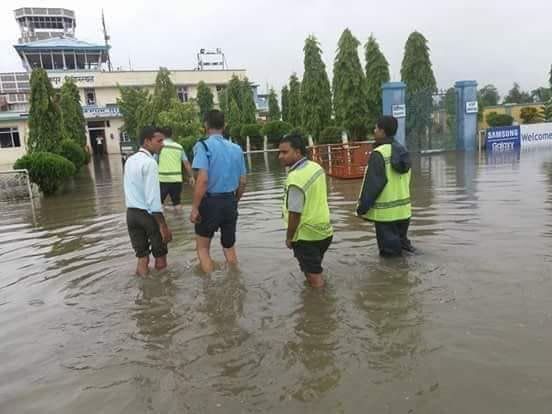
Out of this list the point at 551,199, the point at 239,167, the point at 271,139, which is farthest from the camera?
the point at 271,139

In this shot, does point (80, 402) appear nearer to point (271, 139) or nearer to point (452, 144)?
point (452, 144)

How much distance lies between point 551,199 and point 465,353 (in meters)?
6.61

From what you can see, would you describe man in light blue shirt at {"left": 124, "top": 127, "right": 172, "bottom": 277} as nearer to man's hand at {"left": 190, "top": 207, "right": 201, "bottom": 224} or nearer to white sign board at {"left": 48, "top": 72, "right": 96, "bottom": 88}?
man's hand at {"left": 190, "top": 207, "right": 201, "bottom": 224}

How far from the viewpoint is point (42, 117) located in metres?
17.9

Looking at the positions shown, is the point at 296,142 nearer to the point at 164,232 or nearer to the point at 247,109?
the point at 164,232

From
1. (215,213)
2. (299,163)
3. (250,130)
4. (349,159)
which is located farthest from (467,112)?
(299,163)

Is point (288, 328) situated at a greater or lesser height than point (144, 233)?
lesser

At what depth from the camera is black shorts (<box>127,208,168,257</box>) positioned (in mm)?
5371

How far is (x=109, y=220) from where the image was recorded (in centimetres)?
973

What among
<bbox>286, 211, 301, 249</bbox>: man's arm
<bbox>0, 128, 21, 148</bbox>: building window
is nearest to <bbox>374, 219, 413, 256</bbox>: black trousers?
<bbox>286, 211, 301, 249</bbox>: man's arm

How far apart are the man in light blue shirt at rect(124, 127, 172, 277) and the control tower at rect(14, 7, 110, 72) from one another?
173 ft

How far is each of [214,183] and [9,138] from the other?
36516 mm

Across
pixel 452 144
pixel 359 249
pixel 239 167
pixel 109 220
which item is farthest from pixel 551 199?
pixel 452 144

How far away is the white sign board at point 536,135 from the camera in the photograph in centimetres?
2286
